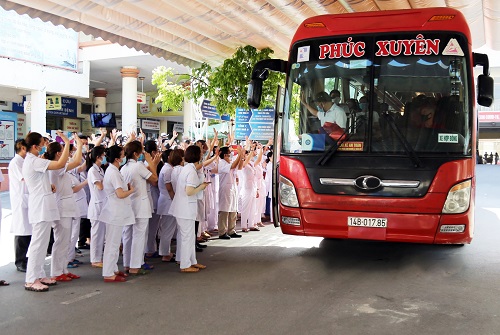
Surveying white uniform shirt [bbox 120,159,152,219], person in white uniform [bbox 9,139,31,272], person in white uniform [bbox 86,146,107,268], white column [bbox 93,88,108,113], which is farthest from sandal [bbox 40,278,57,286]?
white column [bbox 93,88,108,113]

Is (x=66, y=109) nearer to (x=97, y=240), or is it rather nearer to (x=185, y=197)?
(x=97, y=240)

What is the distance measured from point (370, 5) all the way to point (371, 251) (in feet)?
15.0

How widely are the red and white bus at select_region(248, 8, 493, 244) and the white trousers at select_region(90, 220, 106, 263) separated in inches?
104

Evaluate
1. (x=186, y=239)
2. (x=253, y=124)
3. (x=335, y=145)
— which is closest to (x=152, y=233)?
(x=186, y=239)

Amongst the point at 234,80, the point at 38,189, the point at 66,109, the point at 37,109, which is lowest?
the point at 38,189

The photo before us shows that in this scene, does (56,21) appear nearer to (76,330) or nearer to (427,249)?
(76,330)

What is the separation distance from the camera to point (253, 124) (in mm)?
15266

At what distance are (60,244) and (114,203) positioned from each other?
2.81ft

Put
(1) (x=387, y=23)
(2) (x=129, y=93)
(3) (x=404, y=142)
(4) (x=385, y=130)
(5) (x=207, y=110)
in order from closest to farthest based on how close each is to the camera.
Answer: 1. (3) (x=404, y=142)
2. (4) (x=385, y=130)
3. (1) (x=387, y=23)
4. (5) (x=207, y=110)
5. (2) (x=129, y=93)

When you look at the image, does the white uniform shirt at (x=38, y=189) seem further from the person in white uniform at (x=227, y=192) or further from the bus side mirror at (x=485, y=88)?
the bus side mirror at (x=485, y=88)

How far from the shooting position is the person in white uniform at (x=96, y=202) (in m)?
7.60

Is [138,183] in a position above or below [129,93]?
below

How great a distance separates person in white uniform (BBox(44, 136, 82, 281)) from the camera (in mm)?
6918

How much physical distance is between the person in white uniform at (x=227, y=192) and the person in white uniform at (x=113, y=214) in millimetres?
3596
